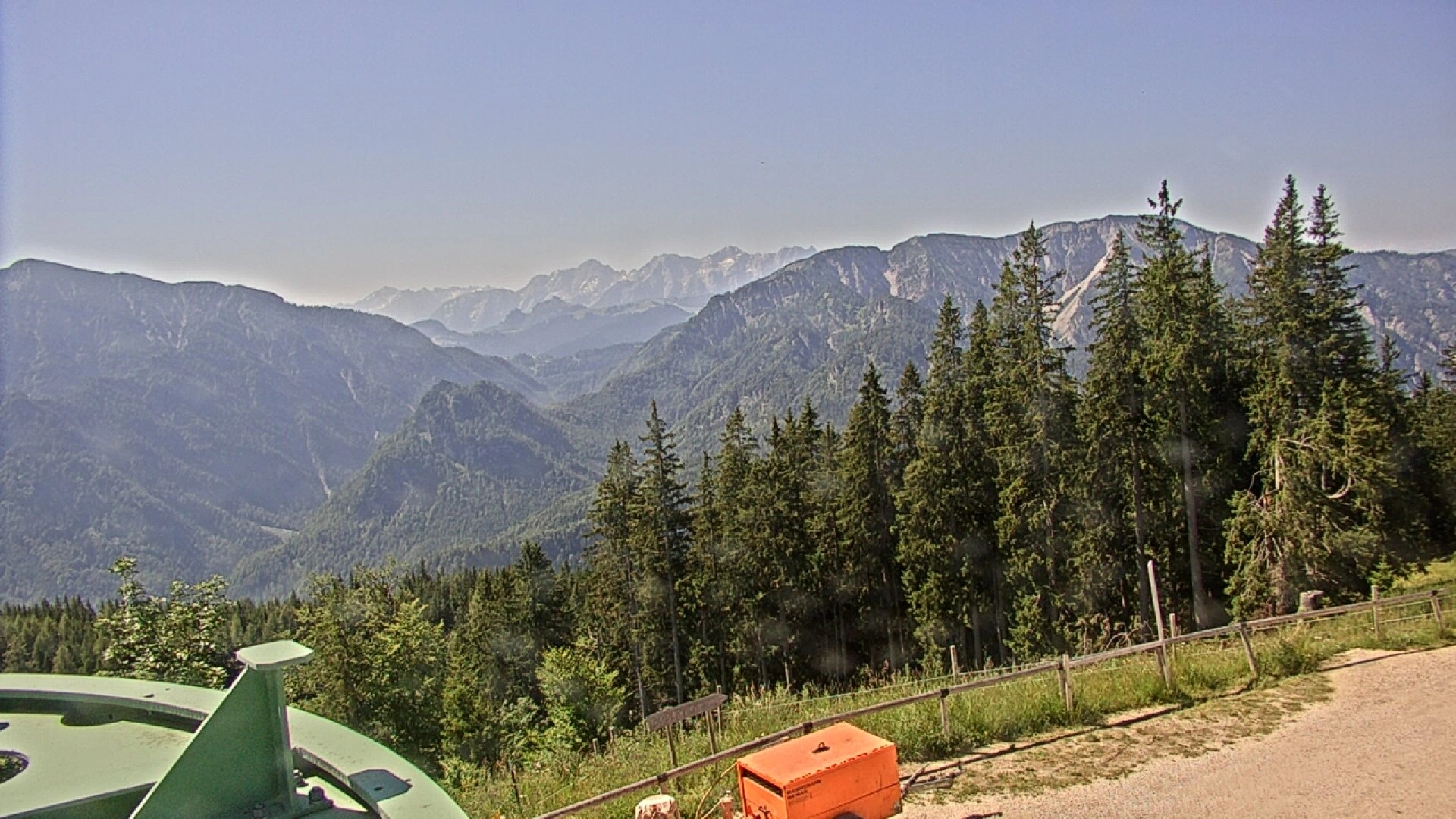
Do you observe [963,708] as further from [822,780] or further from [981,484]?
[981,484]

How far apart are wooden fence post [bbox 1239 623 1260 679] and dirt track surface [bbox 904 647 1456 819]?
0.57 meters

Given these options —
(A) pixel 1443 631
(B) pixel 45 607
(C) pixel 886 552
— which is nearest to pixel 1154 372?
(A) pixel 1443 631

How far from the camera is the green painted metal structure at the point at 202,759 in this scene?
442 cm

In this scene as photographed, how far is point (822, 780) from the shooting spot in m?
7.95

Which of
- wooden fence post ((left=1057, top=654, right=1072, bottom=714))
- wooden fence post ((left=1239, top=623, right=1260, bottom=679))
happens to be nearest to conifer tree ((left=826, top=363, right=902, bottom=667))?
wooden fence post ((left=1239, top=623, right=1260, bottom=679))

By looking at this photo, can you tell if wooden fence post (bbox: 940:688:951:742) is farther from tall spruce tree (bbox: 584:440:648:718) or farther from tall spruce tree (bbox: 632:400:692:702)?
tall spruce tree (bbox: 584:440:648:718)

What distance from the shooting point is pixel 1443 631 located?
51.8ft

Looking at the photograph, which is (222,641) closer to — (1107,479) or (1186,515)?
(1107,479)


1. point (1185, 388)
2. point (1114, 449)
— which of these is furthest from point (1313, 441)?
point (1114, 449)

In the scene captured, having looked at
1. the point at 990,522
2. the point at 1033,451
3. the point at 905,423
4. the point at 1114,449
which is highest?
the point at 905,423

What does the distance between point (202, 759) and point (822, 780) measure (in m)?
5.47

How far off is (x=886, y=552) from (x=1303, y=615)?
2363 centimetres

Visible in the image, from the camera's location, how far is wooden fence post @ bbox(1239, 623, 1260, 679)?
13.9 metres

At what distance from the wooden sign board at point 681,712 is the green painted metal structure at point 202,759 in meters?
5.48
